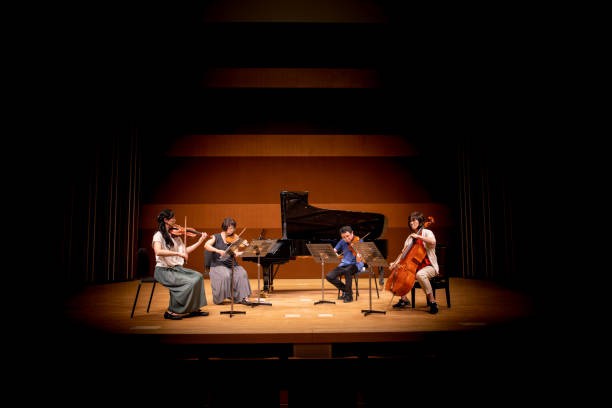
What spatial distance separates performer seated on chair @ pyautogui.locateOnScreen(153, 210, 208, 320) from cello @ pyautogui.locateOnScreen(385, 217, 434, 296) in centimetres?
182

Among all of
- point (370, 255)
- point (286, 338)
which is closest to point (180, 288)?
point (286, 338)

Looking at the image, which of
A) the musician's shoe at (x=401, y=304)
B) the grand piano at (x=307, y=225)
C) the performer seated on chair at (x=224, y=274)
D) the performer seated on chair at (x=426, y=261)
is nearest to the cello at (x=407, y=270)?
the performer seated on chair at (x=426, y=261)

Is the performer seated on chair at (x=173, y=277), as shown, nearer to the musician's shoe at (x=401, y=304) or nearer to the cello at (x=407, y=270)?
the cello at (x=407, y=270)

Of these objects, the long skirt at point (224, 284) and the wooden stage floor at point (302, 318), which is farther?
the long skirt at point (224, 284)

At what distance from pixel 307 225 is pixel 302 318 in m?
1.83

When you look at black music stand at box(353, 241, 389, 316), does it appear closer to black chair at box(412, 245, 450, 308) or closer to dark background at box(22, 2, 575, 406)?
black chair at box(412, 245, 450, 308)

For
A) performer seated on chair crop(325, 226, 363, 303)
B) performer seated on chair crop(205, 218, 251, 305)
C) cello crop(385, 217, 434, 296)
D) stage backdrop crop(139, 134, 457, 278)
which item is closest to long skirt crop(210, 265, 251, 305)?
performer seated on chair crop(205, 218, 251, 305)

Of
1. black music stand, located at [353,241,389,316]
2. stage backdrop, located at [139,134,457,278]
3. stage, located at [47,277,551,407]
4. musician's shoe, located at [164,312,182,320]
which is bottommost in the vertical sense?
stage, located at [47,277,551,407]

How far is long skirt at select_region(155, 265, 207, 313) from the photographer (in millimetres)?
3676

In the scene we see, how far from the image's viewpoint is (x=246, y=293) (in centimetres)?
442

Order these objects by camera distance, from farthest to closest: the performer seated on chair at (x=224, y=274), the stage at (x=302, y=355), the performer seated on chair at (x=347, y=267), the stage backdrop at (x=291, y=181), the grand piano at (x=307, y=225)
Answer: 1. the stage backdrop at (x=291, y=181)
2. the grand piano at (x=307, y=225)
3. the performer seated on chair at (x=347, y=267)
4. the performer seated on chair at (x=224, y=274)
5. the stage at (x=302, y=355)

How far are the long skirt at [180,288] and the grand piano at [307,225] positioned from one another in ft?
4.64

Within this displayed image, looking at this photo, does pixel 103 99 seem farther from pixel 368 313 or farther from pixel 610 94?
pixel 610 94

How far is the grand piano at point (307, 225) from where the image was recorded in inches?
203
